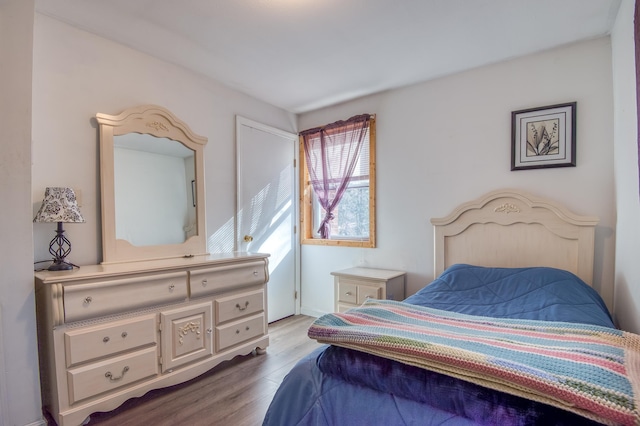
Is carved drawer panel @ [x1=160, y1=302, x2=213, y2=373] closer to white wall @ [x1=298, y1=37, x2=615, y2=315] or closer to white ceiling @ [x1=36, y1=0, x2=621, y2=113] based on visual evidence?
white wall @ [x1=298, y1=37, x2=615, y2=315]

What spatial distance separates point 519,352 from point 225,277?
1948mm

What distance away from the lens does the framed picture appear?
2293mm

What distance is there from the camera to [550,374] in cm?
83

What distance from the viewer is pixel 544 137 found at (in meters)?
2.38

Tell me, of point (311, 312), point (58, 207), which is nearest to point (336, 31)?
point (58, 207)

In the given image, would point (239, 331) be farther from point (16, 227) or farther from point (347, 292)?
point (16, 227)

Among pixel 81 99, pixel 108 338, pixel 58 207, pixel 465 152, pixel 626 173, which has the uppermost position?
pixel 81 99

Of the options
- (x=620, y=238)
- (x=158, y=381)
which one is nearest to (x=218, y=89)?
(x=158, y=381)

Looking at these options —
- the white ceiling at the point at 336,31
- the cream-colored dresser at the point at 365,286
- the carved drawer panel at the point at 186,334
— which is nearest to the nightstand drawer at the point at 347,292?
the cream-colored dresser at the point at 365,286

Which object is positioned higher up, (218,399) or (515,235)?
(515,235)

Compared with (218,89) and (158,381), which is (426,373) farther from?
(218,89)

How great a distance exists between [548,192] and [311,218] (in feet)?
7.61

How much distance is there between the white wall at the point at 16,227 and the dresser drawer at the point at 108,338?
198 mm

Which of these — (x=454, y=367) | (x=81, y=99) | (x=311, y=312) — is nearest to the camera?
(x=454, y=367)
